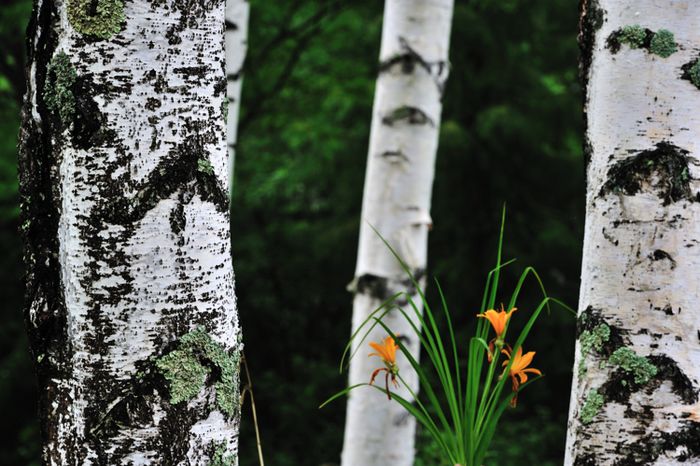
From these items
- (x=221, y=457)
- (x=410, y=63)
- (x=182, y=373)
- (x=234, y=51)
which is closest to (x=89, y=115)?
(x=182, y=373)

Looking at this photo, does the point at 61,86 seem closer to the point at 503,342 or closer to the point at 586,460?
the point at 503,342

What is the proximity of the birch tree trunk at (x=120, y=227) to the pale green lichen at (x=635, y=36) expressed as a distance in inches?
31.5

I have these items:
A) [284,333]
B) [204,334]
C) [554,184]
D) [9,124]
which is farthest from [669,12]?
[284,333]

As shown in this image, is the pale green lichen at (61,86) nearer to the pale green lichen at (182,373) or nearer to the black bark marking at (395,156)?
the pale green lichen at (182,373)

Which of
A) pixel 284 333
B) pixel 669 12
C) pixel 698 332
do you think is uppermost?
pixel 669 12

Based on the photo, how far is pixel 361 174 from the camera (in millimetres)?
6867

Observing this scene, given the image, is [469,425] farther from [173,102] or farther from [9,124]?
[9,124]

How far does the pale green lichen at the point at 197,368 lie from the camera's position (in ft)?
3.93

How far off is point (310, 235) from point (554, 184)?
2748 mm

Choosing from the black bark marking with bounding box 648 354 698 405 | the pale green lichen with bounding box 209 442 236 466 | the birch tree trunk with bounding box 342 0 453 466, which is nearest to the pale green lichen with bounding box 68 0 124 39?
the pale green lichen with bounding box 209 442 236 466

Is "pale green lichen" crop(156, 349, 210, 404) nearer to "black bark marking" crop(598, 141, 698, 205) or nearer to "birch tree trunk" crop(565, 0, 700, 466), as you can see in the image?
"birch tree trunk" crop(565, 0, 700, 466)

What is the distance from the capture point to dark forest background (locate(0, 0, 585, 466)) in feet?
22.3

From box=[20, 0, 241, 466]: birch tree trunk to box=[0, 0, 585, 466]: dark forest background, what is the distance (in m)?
4.82

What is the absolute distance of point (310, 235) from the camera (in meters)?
8.36
